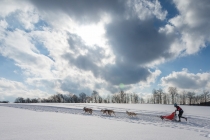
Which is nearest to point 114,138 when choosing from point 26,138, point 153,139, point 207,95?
point 153,139

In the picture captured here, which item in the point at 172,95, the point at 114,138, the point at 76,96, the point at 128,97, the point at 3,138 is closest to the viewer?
the point at 3,138

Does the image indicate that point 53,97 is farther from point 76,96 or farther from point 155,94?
point 155,94

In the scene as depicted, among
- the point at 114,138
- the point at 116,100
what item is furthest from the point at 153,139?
the point at 116,100

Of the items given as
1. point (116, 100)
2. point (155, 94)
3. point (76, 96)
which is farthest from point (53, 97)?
point (155, 94)

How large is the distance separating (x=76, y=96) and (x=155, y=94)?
164 feet

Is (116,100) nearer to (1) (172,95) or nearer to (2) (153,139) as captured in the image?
(1) (172,95)

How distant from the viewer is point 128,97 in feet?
345

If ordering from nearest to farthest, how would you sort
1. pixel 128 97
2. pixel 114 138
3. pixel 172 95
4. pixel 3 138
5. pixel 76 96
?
pixel 3 138 < pixel 114 138 < pixel 172 95 < pixel 128 97 < pixel 76 96

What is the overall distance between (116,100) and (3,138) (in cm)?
9505

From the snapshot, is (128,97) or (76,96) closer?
(128,97)

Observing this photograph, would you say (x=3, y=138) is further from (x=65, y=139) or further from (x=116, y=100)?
(x=116, y=100)

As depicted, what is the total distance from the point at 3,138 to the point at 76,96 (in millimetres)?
108674

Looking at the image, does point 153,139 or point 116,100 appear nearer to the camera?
point 153,139

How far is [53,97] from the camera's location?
116312 millimetres
